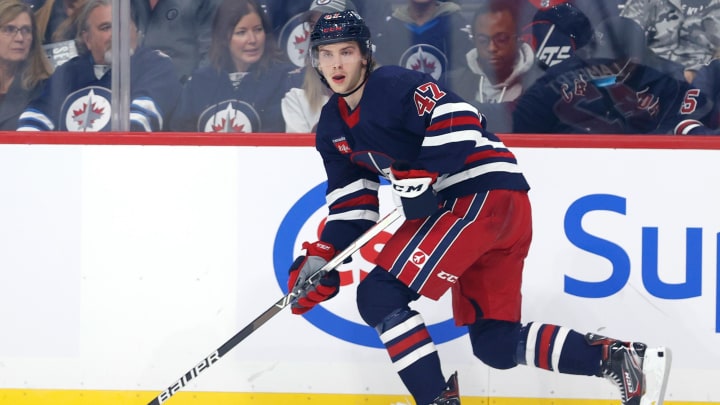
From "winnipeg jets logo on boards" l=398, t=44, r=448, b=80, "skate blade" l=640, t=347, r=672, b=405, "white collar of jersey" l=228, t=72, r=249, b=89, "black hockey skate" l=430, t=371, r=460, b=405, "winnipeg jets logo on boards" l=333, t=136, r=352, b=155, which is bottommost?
"black hockey skate" l=430, t=371, r=460, b=405

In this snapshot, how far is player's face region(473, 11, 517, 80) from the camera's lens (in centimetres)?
286

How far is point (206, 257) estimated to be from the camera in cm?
279

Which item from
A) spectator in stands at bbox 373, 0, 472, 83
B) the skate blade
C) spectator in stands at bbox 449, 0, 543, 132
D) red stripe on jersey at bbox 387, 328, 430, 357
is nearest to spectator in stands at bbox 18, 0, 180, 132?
spectator in stands at bbox 373, 0, 472, 83

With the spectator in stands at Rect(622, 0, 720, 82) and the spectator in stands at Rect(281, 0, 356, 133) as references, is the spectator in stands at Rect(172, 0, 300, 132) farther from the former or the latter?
the spectator in stands at Rect(622, 0, 720, 82)

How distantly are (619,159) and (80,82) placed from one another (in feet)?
5.07

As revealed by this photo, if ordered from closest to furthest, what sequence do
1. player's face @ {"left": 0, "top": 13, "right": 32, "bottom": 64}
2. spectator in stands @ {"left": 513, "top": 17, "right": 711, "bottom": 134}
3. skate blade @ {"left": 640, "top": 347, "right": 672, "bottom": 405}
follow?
skate blade @ {"left": 640, "top": 347, "right": 672, "bottom": 405}
spectator in stands @ {"left": 513, "top": 17, "right": 711, "bottom": 134}
player's face @ {"left": 0, "top": 13, "right": 32, "bottom": 64}

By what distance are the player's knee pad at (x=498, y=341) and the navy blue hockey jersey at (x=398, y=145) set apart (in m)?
0.32

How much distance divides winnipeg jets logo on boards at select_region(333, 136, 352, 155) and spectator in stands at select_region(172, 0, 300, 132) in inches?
22.4

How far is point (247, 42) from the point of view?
115 inches

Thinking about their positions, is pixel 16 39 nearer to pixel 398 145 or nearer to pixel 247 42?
pixel 247 42

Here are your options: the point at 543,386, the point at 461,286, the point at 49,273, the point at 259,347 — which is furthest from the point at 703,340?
the point at 49,273

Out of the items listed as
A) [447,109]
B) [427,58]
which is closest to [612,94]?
[427,58]

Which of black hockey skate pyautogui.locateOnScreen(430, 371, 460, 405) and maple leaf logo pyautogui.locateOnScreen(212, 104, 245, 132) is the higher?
maple leaf logo pyautogui.locateOnScreen(212, 104, 245, 132)

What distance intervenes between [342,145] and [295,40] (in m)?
0.67
